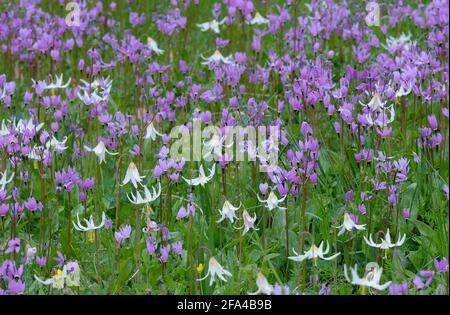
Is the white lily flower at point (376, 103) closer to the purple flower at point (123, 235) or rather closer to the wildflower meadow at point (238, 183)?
the wildflower meadow at point (238, 183)

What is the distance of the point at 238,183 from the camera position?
3.91 meters

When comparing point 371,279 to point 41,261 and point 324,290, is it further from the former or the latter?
point 41,261

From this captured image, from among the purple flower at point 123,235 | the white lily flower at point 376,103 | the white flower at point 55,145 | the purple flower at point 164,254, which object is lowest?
the purple flower at point 164,254

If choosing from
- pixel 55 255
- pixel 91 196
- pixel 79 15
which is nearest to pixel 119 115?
pixel 91 196

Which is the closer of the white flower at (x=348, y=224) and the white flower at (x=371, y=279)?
the white flower at (x=371, y=279)

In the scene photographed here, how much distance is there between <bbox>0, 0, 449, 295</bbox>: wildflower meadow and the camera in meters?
3.57

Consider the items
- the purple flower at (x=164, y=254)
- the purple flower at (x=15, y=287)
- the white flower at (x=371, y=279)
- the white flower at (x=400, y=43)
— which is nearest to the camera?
the white flower at (x=371, y=279)

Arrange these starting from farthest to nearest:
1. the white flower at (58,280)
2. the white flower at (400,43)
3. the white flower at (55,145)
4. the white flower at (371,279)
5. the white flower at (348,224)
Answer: the white flower at (400,43) < the white flower at (55,145) < the white flower at (348,224) < the white flower at (58,280) < the white flower at (371,279)

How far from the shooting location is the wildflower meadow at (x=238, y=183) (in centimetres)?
357

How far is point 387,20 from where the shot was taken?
21.4ft

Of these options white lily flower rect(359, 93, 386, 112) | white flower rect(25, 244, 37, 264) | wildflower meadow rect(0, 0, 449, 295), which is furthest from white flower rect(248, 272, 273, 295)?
white lily flower rect(359, 93, 386, 112)

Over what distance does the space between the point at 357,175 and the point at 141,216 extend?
970mm

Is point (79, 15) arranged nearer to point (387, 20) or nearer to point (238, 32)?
point (238, 32)

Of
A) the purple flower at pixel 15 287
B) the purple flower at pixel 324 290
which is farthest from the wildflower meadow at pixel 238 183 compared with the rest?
the purple flower at pixel 324 290
